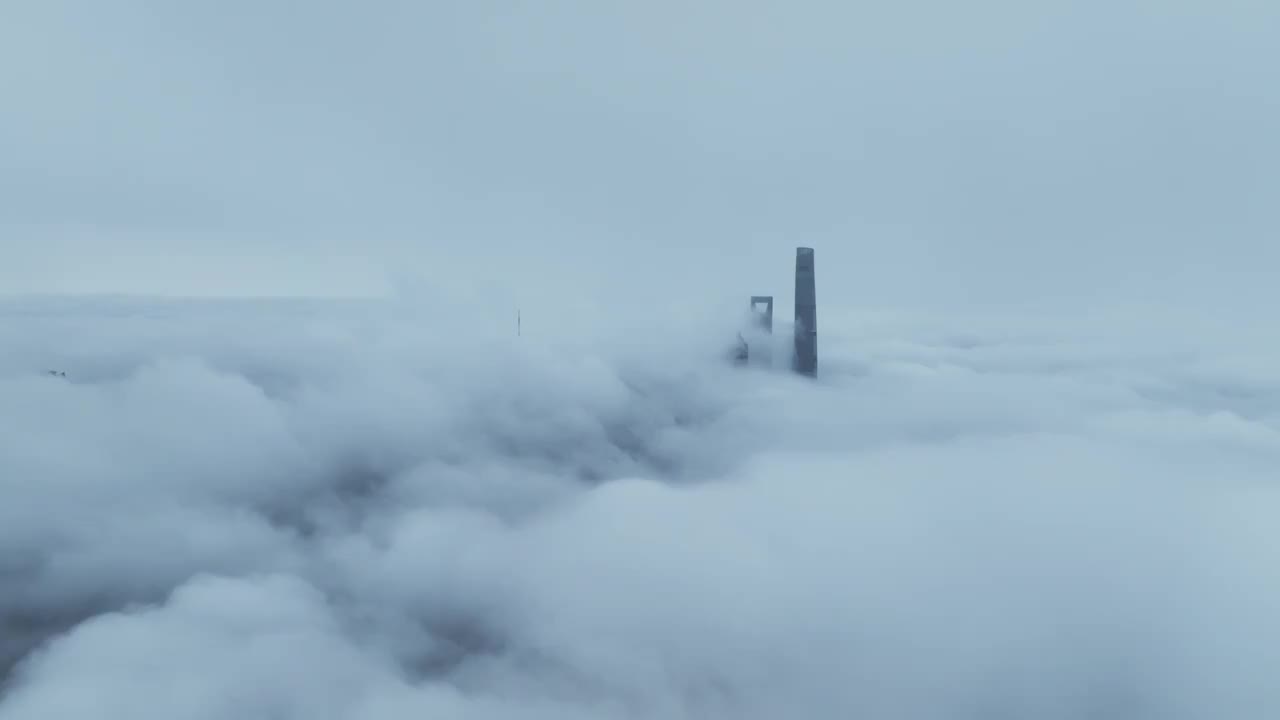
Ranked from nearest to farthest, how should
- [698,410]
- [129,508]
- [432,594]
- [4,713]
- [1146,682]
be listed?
[4,713] → [1146,682] → [432,594] → [129,508] → [698,410]

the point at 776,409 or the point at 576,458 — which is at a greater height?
the point at 776,409

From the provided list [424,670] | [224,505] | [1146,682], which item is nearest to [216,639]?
[424,670]

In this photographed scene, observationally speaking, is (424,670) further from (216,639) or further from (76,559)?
(76,559)

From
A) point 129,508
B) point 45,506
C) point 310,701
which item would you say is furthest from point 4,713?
point 45,506

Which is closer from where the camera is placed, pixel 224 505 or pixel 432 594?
pixel 432 594

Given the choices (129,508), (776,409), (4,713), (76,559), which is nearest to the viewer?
(4,713)

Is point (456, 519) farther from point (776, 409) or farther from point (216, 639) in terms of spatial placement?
point (776, 409)
